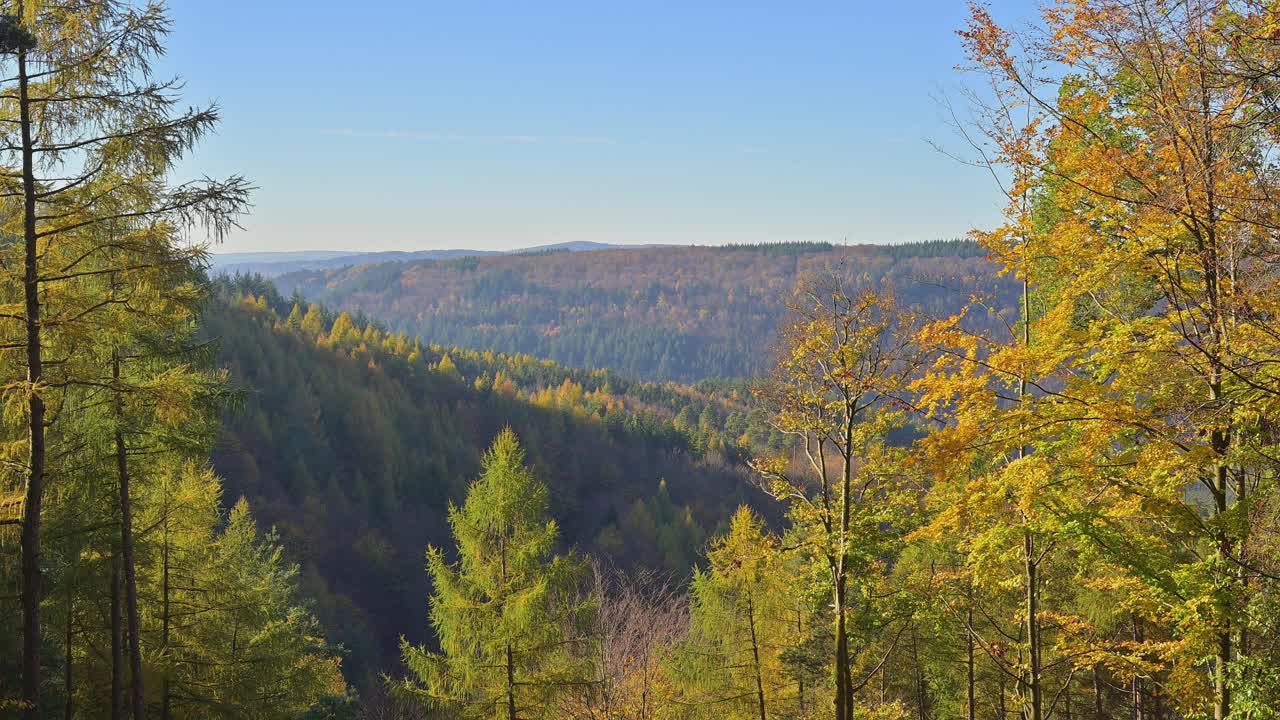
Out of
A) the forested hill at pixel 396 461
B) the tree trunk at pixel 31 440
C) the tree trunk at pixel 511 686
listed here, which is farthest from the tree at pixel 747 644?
the forested hill at pixel 396 461

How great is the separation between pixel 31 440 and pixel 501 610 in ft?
28.4

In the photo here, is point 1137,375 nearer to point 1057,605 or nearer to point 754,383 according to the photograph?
point 754,383

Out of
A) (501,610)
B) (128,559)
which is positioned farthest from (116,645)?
(501,610)

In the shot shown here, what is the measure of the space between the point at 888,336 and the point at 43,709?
12.9 m

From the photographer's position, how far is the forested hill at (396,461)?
6625cm

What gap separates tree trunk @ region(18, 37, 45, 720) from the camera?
8125 mm

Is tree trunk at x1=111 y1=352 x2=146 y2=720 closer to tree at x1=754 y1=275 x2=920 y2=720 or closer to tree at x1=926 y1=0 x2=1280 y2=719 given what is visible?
tree at x1=754 y1=275 x2=920 y2=720

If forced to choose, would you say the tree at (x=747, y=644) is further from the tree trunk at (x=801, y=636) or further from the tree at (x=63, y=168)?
the tree at (x=63, y=168)

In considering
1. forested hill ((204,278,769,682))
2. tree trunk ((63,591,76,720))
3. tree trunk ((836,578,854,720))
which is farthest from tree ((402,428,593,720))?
forested hill ((204,278,769,682))

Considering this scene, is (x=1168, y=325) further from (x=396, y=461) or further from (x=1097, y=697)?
(x=396, y=461)

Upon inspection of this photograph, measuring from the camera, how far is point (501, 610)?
1547 cm

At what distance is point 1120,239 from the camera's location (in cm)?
968

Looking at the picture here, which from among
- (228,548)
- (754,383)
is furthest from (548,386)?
(754,383)

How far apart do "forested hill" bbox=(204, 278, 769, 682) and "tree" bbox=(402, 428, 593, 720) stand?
3597cm
